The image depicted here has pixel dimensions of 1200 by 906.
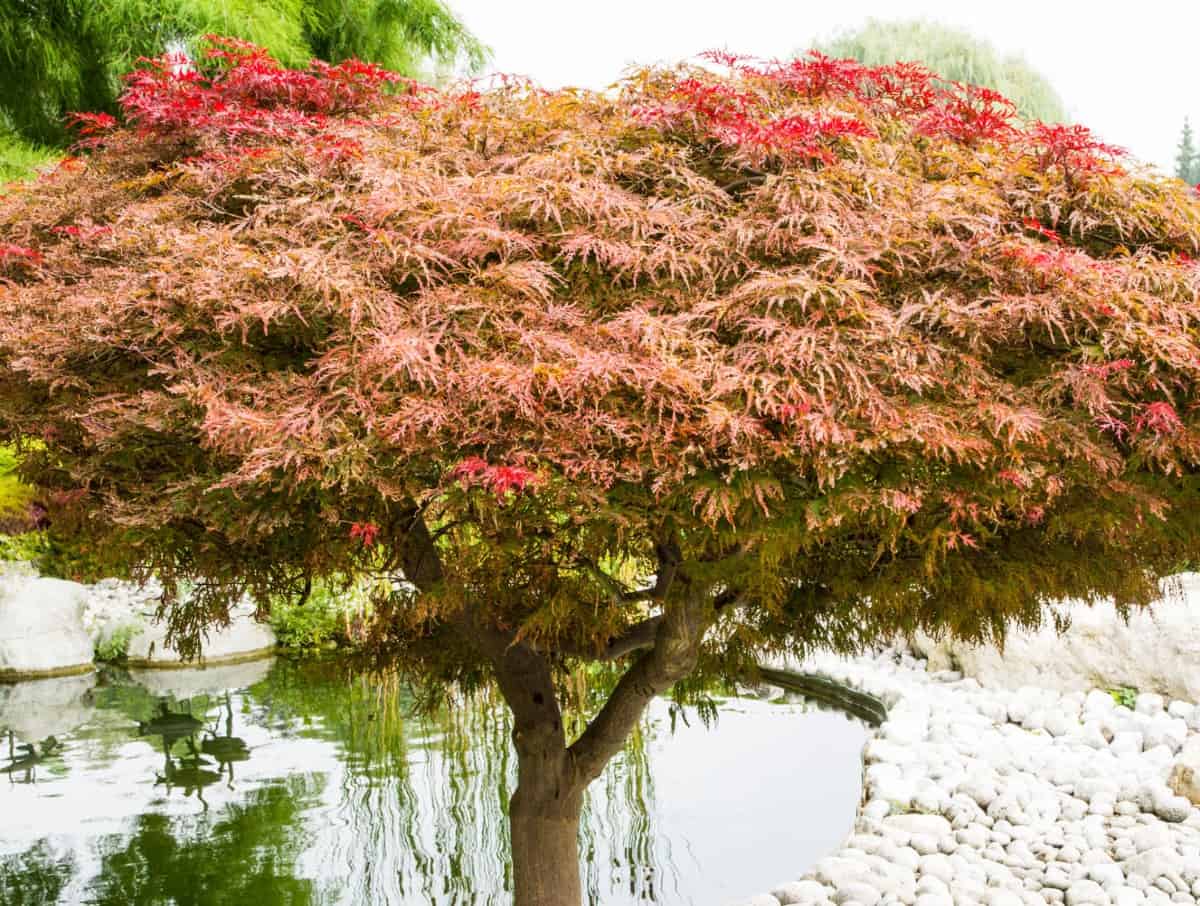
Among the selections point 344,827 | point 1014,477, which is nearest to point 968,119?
point 1014,477

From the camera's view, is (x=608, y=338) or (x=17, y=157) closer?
(x=608, y=338)

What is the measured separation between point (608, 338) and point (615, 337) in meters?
0.02

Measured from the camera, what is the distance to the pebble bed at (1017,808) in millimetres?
3783

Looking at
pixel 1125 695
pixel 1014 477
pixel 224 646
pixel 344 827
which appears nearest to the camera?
pixel 1014 477

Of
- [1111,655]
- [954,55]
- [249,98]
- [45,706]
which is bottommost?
[1111,655]

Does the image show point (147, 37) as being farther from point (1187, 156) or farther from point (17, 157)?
point (1187, 156)

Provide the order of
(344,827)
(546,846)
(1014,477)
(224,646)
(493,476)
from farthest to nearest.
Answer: (224,646)
(344,827)
(546,846)
(1014,477)
(493,476)

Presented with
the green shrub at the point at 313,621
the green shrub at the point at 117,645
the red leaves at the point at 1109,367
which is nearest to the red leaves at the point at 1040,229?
the red leaves at the point at 1109,367

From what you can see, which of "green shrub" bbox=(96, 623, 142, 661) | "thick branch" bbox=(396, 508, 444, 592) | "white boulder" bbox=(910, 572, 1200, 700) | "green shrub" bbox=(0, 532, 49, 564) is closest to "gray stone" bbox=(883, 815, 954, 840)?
"white boulder" bbox=(910, 572, 1200, 700)

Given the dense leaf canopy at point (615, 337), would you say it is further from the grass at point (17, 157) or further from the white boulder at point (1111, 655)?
the grass at point (17, 157)

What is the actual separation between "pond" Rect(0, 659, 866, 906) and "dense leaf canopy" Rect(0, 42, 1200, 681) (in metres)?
1.62

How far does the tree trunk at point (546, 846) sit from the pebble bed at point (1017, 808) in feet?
2.51

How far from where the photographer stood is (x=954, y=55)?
18.5 m

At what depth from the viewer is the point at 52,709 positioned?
7.47 metres
